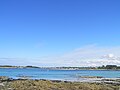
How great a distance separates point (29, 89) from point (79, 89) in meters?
7.28

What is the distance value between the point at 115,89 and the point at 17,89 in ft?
47.7

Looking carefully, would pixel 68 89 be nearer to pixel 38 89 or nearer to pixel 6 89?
pixel 38 89

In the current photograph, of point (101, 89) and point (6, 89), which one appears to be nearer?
point (6, 89)

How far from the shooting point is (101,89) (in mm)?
43875

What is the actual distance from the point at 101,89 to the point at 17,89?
12.4 metres

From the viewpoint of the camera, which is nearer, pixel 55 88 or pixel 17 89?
pixel 17 89

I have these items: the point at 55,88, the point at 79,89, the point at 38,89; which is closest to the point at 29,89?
the point at 38,89

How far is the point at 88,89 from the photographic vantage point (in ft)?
143

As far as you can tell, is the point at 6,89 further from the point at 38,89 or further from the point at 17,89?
the point at 38,89

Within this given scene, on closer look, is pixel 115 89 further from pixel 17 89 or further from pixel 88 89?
pixel 17 89

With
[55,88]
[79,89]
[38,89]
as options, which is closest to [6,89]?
[38,89]

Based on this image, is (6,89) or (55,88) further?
(55,88)

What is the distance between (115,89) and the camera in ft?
145

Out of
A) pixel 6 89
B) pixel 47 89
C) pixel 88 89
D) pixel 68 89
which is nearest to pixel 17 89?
pixel 6 89
